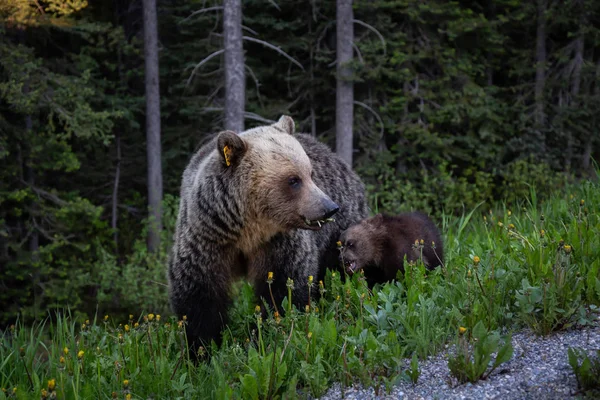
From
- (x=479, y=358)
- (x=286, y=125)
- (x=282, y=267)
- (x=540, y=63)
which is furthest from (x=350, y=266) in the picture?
(x=540, y=63)

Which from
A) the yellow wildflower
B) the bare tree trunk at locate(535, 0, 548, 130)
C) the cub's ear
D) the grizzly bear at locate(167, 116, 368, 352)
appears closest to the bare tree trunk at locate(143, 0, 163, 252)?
the bare tree trunk at locate(535, 0, 548, 130)

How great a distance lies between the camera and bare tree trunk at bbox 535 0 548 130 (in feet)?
50.5

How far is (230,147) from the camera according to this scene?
4.27 metres

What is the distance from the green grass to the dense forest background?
8.76 meters

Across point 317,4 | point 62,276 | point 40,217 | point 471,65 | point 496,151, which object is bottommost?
point 62,276

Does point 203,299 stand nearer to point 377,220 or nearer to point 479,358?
point 377,220

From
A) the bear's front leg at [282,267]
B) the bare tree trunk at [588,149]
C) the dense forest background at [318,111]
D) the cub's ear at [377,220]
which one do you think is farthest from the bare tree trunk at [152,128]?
the bear's front leg at [282,267]

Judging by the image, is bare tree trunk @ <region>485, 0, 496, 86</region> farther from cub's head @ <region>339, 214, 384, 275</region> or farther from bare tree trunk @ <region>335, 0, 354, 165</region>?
cub's head @ <region>339, 214, 384, 275</region>

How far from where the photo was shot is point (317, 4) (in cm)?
1616

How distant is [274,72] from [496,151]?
6181 mm

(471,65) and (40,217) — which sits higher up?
(471,65)

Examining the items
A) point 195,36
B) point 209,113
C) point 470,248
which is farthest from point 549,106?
point 470,248

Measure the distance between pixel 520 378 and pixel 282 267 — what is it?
6.04ft

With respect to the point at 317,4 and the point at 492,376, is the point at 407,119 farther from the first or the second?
the point at 492,376
